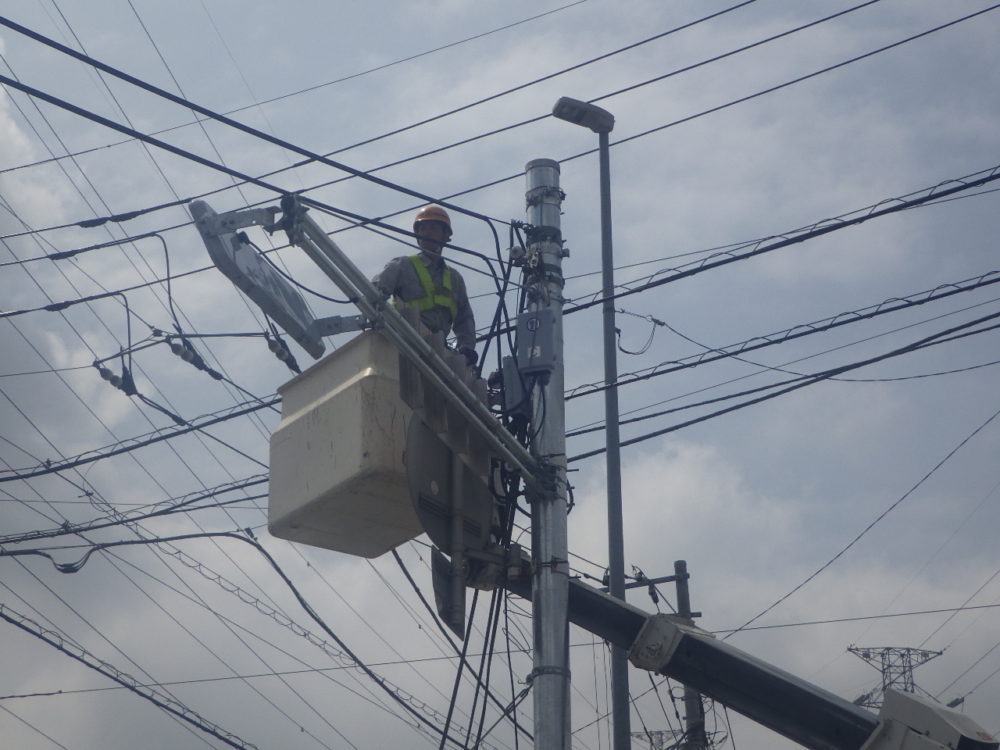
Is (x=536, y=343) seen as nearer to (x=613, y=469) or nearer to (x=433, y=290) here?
(x=433, y=290)

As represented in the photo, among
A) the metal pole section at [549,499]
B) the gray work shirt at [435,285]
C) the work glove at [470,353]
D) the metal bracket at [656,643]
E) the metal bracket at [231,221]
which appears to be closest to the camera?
the metal bracket at [231,221]

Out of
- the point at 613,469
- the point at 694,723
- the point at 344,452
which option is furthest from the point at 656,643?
the point at 694,723

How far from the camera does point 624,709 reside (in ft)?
40.1

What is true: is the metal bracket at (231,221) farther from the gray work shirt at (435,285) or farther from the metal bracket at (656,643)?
the metal bracket at (656,643)

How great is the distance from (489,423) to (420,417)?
0.52 metres

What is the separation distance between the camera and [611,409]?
12953 mm

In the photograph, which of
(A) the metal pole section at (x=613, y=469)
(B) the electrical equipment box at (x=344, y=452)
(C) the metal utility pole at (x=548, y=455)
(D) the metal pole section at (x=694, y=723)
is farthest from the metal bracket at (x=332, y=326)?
(D) the metal pole section at (x=694, y=723)

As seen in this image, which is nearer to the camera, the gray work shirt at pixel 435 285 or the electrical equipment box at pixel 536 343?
the electrical equipment box at pixel 536 343

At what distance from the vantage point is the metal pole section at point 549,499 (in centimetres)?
742

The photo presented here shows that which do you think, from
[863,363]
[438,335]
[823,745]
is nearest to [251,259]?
[438,335]

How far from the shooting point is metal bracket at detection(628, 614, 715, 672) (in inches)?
325

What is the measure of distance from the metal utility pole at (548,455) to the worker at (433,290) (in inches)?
22.5

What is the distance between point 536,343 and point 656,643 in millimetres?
2075

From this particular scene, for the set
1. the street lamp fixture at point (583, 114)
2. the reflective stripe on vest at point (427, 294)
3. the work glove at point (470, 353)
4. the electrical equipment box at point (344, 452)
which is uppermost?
the street lamp fixture at point (583, 114)
